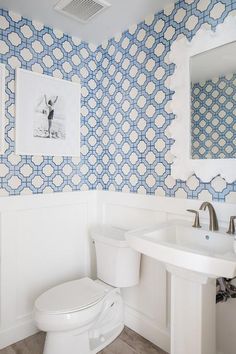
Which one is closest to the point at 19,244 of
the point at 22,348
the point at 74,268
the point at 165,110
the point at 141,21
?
the point at 74,268

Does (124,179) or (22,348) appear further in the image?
(124,179)

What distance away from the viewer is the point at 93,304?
1.65 metres

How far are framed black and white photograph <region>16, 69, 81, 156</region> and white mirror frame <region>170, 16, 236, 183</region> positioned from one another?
87 centimetres

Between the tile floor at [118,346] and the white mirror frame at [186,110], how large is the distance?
120 centimetres

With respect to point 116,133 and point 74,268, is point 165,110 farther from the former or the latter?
point 74,268

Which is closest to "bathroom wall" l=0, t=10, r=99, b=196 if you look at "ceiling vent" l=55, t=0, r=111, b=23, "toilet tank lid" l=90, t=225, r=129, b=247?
"ceiling vent" l=55, t=0, r=111, b=23

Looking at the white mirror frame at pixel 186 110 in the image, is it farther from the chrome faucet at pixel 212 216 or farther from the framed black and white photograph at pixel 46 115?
the framed black and white photograph at pixel 46 115

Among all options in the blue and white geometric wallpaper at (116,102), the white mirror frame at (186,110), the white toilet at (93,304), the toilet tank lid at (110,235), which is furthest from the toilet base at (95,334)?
the white mirror frame at (186,110)

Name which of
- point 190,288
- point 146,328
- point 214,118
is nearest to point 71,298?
point 146,328

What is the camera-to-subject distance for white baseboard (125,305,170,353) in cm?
181

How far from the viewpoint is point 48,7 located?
1.84 m

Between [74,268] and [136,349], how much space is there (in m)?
0.78

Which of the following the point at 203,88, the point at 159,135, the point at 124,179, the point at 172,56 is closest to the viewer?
the point at 203,88

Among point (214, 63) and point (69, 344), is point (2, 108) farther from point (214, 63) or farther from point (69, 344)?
point (69, 344)
